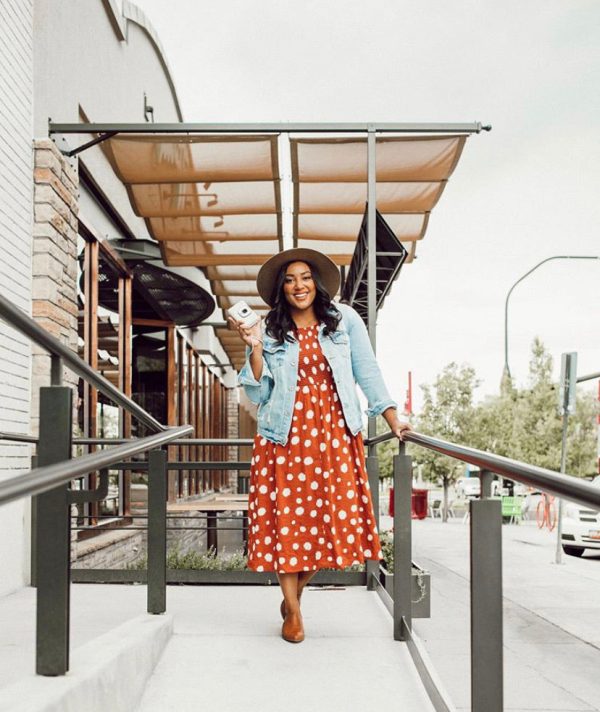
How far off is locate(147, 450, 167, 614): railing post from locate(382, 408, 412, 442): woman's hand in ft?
3.12

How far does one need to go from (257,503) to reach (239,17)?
49.9 ft

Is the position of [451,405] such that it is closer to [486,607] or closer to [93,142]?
[93,142]

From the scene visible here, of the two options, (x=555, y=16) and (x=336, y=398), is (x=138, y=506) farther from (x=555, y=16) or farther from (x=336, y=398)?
(x=555, y=16)

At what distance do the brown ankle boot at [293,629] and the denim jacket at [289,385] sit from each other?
2.37ft

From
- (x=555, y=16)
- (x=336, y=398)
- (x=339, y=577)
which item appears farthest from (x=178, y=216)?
(x=555, y=16)

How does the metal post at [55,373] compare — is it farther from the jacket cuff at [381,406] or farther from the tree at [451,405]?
the tree at [451,405]

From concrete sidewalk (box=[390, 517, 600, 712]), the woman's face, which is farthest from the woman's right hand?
concrete sidewalk (box=[390, 517, 600, 712])

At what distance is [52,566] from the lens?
208cm

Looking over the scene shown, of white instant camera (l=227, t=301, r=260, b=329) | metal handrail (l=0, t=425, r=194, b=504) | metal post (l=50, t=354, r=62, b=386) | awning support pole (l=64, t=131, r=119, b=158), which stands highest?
awning support pole (l=64, t=131, r=119, b=158)

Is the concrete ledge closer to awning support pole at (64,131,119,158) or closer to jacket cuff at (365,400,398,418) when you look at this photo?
jacket cuff at (365,400,398,418)

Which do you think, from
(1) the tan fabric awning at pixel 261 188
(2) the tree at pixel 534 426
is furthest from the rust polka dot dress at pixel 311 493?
(2) the tree at pixel 534 426

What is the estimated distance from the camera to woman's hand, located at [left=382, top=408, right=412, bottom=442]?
11.0ft

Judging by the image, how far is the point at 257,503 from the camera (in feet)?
11.5

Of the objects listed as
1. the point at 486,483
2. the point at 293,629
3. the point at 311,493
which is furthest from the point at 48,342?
the point at 293,629
